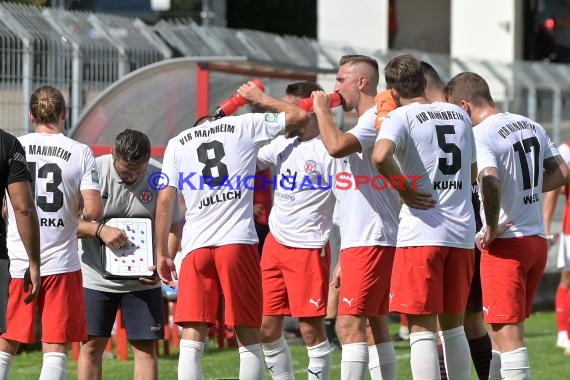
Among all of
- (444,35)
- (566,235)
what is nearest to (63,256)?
(566,235)

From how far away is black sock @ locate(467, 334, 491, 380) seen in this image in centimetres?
979

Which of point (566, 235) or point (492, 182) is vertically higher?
point (492, 182)

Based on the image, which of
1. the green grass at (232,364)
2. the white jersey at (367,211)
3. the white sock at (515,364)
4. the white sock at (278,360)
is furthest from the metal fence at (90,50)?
the white sock at (515,364)

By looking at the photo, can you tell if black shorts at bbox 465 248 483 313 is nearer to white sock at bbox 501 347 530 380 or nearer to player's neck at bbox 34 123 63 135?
white sock at bbox 501 347 530 380

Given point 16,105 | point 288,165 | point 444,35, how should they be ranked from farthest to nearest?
point 444,35 < point 16,105 < point 288,165

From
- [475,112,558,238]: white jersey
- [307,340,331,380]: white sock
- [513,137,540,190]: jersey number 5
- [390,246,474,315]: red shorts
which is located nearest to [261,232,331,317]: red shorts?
[307,340,331,380]: white sock

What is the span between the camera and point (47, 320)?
8.82 meters

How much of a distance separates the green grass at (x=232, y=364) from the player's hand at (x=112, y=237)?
2.57m

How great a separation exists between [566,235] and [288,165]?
4719mm

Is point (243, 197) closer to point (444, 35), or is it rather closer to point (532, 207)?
point (532, 207)

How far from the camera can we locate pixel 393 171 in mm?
8156

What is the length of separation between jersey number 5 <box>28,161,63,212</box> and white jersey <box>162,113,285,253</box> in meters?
0.78

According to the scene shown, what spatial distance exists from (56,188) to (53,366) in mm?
1186

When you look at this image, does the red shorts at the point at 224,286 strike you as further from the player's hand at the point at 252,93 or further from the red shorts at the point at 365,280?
the player's hand at the point at 252,93
